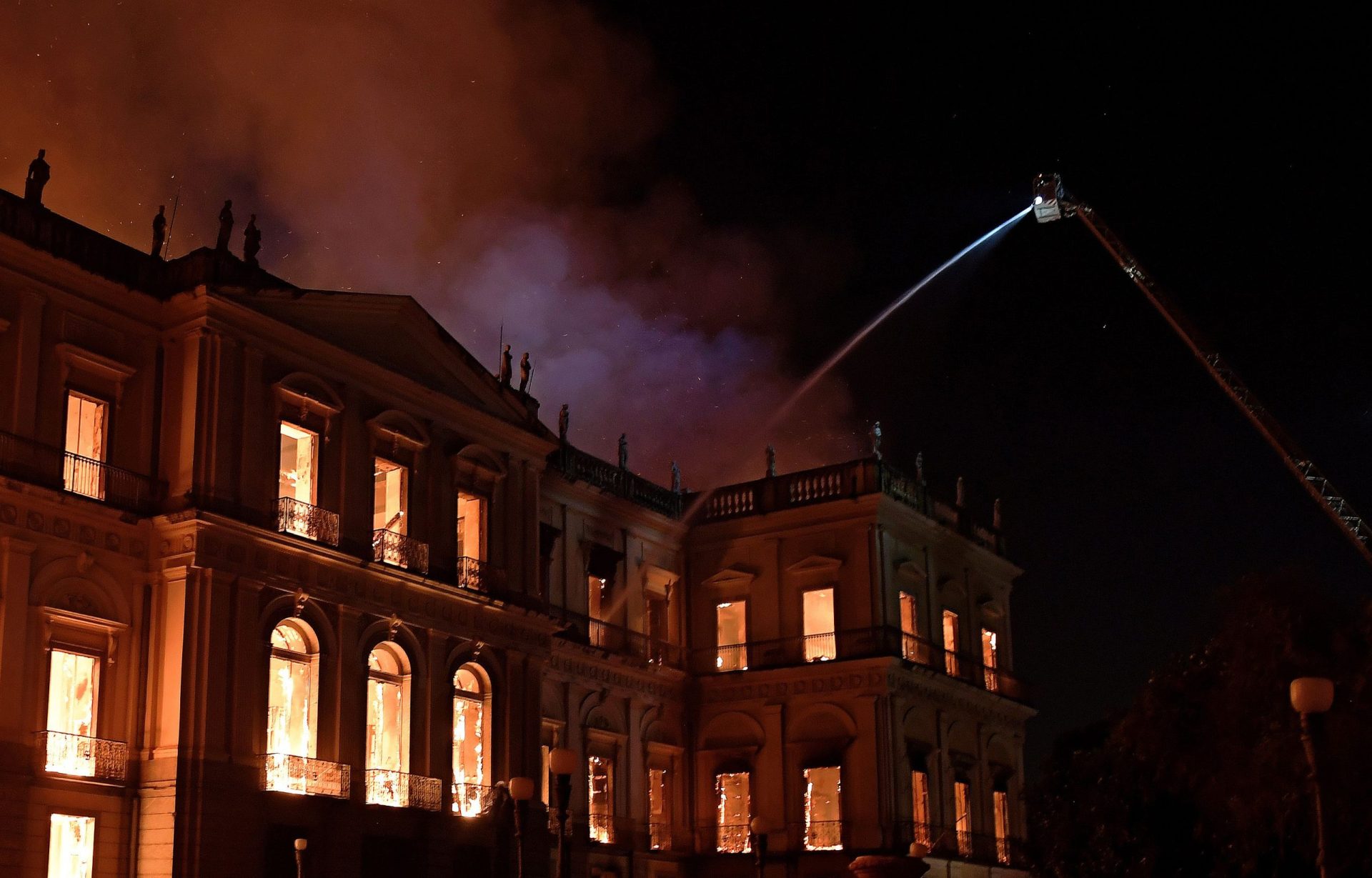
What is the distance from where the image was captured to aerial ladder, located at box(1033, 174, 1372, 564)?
2991 cm

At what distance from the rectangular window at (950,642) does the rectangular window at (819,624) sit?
352 centimetres

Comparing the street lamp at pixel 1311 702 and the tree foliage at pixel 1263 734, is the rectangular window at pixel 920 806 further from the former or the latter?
the street lamp at pixel 1311 702

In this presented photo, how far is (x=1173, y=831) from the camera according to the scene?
29016 mm

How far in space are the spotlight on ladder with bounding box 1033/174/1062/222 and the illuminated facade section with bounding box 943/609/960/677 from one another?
1144 cm

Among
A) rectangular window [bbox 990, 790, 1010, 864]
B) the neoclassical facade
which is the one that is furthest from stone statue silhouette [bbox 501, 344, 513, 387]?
rectangular window [bbox 990, 790, 1010, 864]

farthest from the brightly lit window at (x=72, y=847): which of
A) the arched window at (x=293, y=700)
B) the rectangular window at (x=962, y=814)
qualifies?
the rectangular window at (x=962, y=814)

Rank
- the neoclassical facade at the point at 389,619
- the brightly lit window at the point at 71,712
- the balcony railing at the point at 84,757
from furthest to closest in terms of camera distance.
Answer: the neoclassical facade at the point at 389,619 < the brightly lit window at the point at 71,712 < the balcony railing at the point at 84,757

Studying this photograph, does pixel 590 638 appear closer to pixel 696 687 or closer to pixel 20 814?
pixel 696 687

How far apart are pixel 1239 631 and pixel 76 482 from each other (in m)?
16.5

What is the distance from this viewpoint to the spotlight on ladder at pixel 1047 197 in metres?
34.4

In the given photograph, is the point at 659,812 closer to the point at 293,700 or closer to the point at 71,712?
the point at 293,700

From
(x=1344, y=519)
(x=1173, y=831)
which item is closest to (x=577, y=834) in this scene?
(x=1173, y=831)

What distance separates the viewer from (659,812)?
3862 centimetres

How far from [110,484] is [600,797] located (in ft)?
49.5
